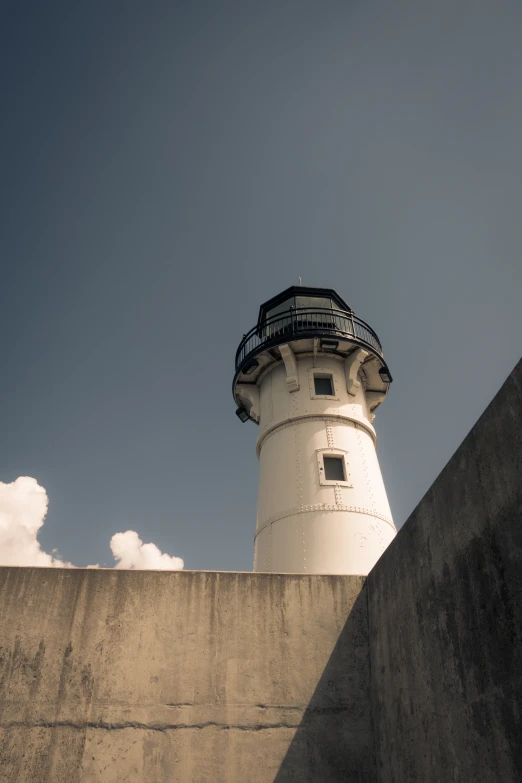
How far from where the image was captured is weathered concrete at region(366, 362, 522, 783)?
3.85 metres

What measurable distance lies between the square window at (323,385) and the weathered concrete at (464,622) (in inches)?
362

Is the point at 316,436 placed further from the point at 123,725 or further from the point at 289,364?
the point at 123,725

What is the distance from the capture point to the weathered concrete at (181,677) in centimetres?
643

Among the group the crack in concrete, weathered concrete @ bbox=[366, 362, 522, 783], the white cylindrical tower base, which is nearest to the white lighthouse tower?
the white cylindrical tower base

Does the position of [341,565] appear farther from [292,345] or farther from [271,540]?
[292,345]

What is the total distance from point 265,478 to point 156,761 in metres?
8.19

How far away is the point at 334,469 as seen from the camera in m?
13.5

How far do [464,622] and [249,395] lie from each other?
12451mm

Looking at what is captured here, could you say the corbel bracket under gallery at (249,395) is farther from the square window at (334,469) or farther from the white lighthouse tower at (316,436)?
the square window at (334,469)

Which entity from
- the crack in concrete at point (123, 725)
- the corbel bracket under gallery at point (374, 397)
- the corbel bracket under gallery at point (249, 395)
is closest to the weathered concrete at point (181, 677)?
the crack in concrete at point (123, 725)

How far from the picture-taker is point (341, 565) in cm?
1177

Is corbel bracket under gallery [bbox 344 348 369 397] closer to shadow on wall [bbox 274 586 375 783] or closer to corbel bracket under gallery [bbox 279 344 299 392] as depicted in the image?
corbel bracket under gallery [bbox 279 344 299 392]

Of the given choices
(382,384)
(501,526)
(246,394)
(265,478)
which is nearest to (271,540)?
(265,478)

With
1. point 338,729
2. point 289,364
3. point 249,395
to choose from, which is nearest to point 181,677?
point 338,729
